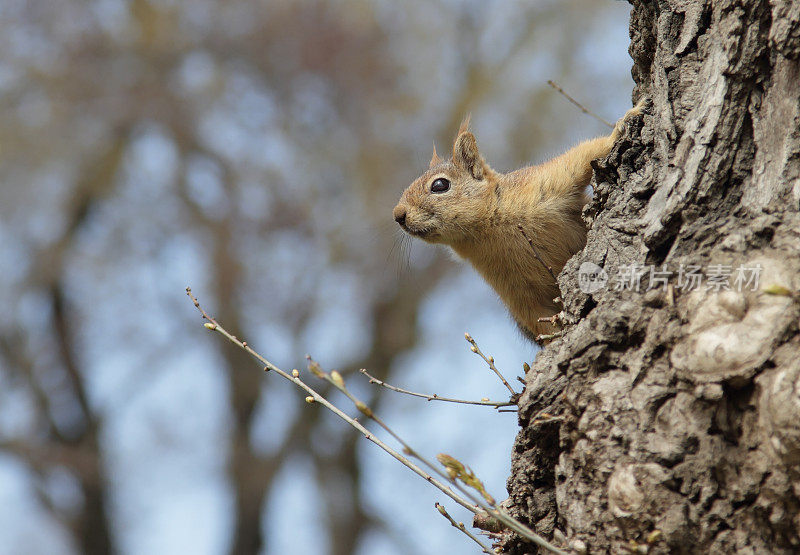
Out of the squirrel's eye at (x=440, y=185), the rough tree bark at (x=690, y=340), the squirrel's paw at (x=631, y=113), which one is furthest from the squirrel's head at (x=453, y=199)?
the rough tree bark at (x=690, y=340)

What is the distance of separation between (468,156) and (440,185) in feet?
0.74

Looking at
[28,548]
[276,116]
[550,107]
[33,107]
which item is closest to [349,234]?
[276,116]

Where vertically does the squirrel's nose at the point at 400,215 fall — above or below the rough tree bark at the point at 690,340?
above

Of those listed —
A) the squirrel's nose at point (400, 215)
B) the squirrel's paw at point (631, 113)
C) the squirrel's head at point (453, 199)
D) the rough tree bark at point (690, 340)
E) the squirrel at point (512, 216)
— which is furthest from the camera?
the squirrel's nose at point (400, 215)

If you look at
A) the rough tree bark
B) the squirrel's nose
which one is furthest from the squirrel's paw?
the squirrel's nose

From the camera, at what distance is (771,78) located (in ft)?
6.55

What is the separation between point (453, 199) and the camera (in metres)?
3.83

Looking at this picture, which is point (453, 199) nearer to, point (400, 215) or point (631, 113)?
point (400, 215)

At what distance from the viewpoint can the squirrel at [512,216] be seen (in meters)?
3.23

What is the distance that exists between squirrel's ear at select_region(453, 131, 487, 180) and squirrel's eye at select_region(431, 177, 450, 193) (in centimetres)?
13

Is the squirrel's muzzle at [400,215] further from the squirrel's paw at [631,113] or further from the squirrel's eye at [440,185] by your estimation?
the squirrel's paw at [631,113]

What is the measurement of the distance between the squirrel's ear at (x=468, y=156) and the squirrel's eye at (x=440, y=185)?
128 mm

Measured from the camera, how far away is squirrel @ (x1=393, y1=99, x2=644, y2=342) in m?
3.23

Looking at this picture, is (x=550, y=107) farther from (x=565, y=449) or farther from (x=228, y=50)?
(x=565, y=449)
